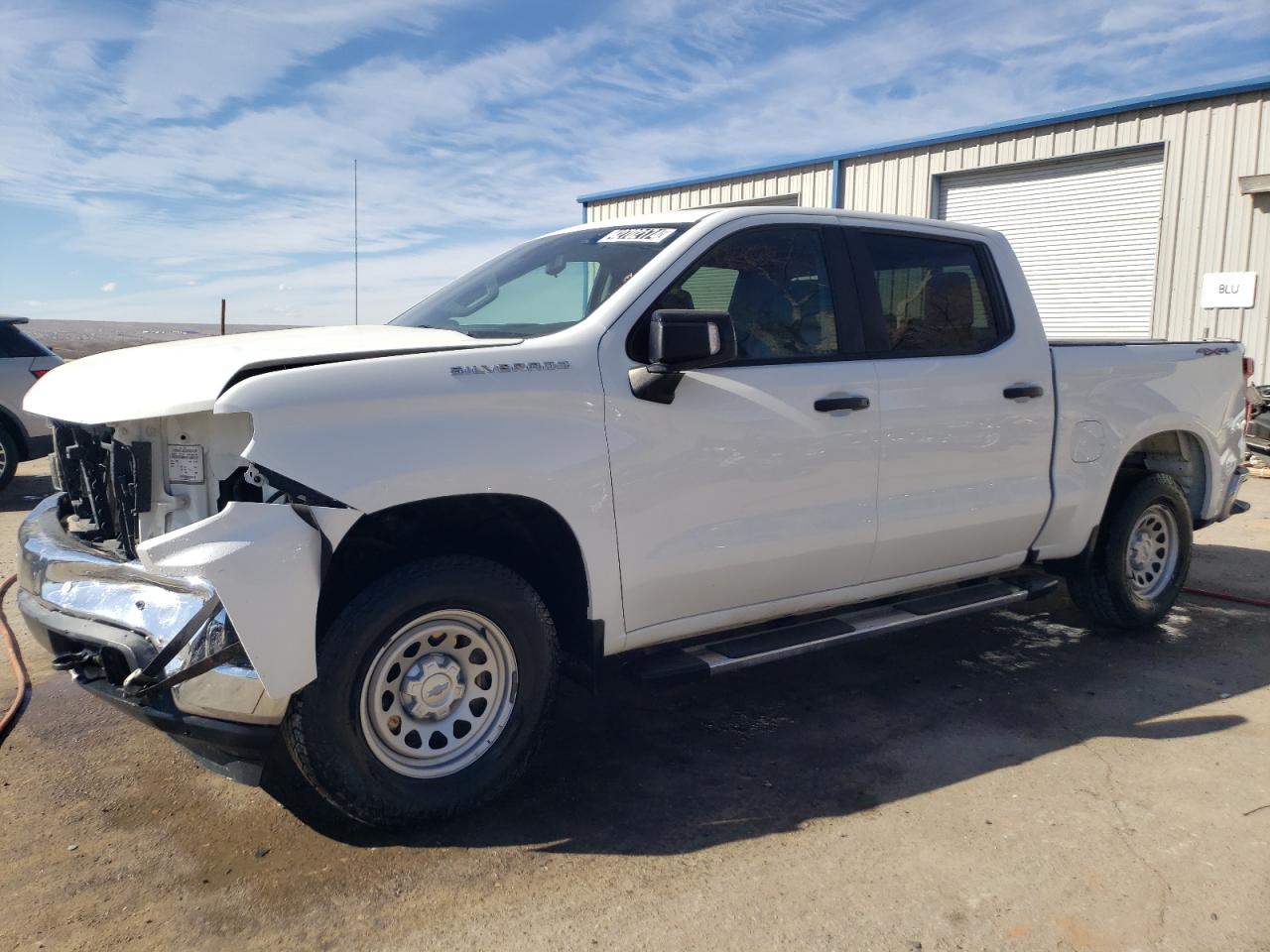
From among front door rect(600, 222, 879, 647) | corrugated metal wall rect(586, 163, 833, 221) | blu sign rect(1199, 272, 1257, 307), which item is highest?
corrugated metal wall rect(586, 163, 833, 221)

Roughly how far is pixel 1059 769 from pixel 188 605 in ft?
10.2

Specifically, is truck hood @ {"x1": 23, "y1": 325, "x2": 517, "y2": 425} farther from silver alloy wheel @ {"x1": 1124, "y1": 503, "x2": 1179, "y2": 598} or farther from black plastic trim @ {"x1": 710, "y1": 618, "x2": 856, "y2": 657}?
silver alloy wheel @ {"x1": 1124, "y1": 503, "x2": 1179, "y2": 598}

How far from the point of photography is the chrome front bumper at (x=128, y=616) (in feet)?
9.41

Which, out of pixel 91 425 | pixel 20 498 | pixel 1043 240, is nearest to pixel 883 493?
pixel 91 425

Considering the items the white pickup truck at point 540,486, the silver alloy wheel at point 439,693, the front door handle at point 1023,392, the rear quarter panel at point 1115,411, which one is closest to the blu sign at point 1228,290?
the rear quarter panel at point 1115,411

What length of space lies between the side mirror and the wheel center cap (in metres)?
1.10

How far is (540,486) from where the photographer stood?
10.7 ft

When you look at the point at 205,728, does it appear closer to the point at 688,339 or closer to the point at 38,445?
the point at 688,339

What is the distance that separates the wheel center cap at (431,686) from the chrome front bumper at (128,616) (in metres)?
0.43

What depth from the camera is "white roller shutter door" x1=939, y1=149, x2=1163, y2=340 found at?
1329cm

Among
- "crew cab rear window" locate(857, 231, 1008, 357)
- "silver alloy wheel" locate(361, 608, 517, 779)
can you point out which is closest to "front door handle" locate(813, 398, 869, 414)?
"crew cab rear window" locate(857, 231, 1008, 357)

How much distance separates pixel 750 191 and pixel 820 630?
14.5m

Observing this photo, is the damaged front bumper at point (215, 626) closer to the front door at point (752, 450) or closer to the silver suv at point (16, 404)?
the front door at point (752, 450)

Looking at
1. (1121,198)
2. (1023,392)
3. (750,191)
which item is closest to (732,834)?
(1023,392)
